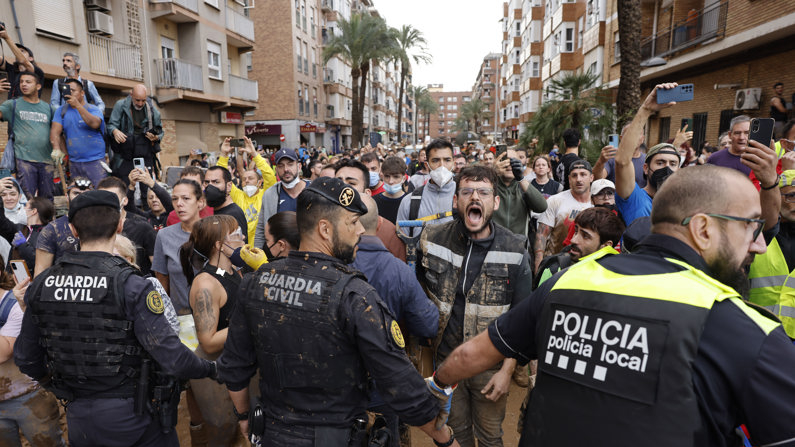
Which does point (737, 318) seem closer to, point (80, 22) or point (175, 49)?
point (80, 22)

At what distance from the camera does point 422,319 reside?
2795 millimetres

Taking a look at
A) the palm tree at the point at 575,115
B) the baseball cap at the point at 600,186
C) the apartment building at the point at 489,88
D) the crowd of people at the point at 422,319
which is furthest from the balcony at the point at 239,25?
the apartment building at the point at 489,88

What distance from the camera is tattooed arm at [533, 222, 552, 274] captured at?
5.13 metres

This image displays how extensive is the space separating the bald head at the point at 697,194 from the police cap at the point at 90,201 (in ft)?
9.29

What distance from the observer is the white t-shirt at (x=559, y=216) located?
4789 millimetres

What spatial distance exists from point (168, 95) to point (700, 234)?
1898cm

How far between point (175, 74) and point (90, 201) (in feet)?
56.3

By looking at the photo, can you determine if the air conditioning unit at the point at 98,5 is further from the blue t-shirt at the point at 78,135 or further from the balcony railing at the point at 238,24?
the blue t-shirt at the point at 78,135

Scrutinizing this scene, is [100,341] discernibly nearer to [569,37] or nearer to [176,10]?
[176,10]

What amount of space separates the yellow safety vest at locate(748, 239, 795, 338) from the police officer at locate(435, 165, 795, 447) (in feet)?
5.05

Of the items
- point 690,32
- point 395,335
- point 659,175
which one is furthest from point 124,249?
point 690,32

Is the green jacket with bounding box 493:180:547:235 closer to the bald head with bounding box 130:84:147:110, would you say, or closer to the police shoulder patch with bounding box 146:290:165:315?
the police shoulder patch with bounding box 146:290:165:315

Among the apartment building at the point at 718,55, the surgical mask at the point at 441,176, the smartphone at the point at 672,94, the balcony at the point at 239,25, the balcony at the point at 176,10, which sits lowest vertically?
the surgical mask at the point at 441,176

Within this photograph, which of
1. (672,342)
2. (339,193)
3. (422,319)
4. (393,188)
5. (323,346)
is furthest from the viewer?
(393,188)
